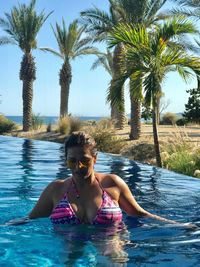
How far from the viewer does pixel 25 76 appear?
2650 cm

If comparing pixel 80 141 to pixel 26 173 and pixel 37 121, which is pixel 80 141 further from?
pixel 37 121

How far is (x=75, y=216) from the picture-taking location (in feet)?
11.6

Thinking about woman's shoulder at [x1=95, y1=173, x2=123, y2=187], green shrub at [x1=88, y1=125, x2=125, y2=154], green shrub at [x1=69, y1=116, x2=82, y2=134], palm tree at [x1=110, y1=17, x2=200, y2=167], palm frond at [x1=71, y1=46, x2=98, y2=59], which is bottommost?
green shrub at [x1=88, y1=125, x2=125, y2=154]

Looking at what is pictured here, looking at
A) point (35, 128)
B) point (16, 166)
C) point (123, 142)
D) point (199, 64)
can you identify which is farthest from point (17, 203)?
point (35, 128)

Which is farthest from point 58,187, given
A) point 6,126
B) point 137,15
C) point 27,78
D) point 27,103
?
point 27,78

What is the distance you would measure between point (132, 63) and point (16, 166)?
163 inches

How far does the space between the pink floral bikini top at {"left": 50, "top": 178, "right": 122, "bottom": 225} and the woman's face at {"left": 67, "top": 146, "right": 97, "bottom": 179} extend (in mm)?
273

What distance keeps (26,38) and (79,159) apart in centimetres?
2344

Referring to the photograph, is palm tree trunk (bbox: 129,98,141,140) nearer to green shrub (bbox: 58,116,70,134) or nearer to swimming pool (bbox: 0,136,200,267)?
green shrub (bbox: 58,116,70,134)

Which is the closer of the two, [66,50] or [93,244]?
[93,244]

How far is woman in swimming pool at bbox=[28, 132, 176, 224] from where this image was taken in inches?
136

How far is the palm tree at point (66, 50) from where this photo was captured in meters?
26.5

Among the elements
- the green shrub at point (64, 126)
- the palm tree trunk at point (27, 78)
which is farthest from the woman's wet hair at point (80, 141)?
the palm tree trunk at point (27, 78)

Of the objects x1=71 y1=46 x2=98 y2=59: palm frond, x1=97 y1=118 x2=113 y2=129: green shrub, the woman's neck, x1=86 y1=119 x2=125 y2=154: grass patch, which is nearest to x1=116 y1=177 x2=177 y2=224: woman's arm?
the woman's neck
